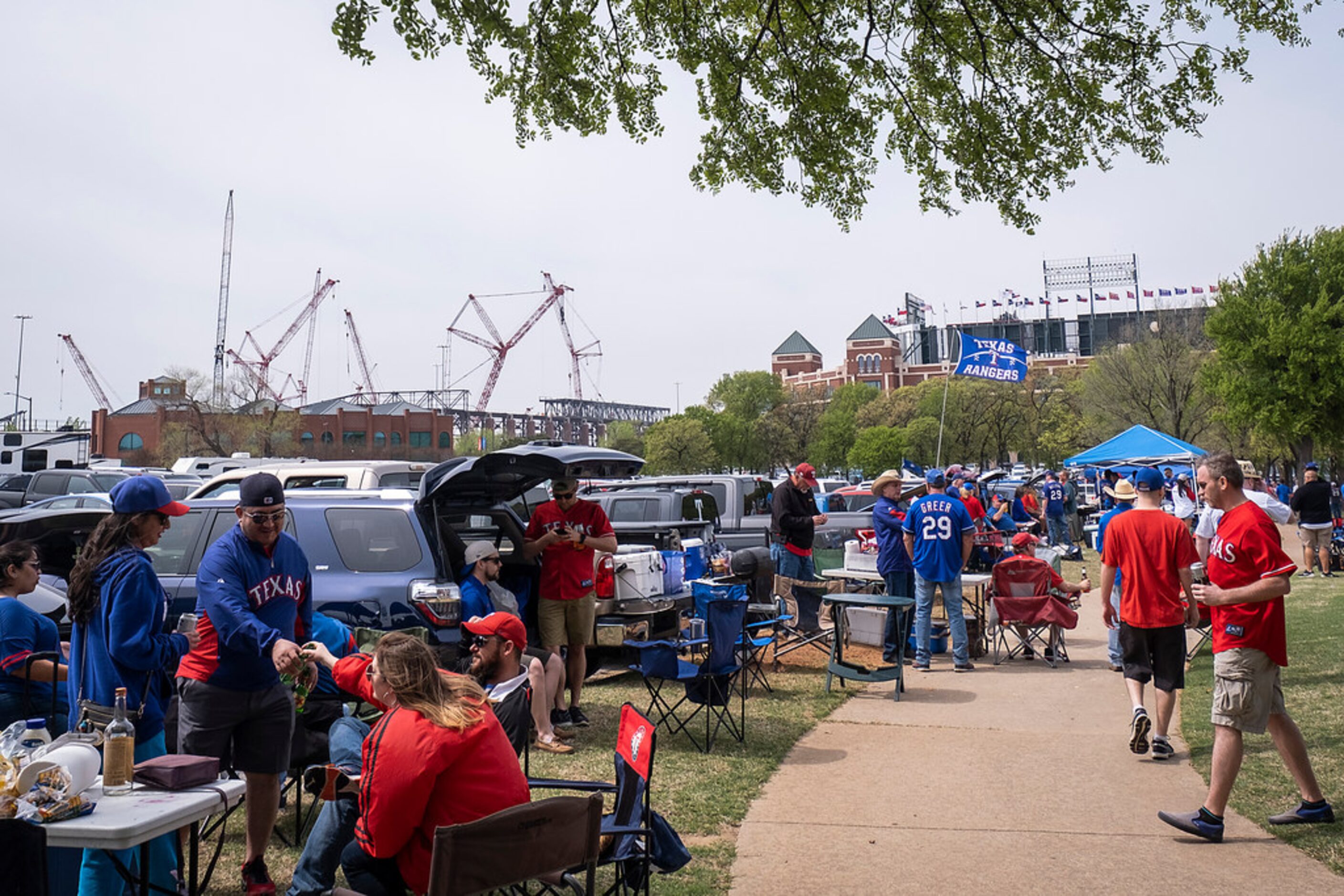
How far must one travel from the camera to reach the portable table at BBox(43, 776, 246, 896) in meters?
3.02

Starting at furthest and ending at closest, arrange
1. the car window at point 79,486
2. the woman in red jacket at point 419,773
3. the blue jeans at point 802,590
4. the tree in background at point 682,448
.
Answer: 1. the tree in background at point 682,448
2. the car window at point 79,486
3. the blue jeans at point 802,590
4. the woman in red jacket at point 419,773

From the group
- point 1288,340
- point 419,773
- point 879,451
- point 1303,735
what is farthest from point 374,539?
point 879,451

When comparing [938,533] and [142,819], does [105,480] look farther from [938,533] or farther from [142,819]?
[142,819]

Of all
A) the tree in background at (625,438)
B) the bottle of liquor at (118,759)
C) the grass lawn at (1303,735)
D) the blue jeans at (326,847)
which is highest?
the tree in background at (625,438)

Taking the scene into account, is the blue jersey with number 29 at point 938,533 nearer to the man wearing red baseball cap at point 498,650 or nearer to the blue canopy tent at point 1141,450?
the man wearing red baseball cap at point 498,650

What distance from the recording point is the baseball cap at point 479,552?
23.7 feet

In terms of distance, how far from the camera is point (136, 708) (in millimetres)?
4156

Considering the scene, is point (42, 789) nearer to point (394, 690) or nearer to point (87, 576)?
point (394, 690)

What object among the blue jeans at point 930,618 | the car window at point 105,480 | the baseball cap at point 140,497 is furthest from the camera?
the car window at point 105,480

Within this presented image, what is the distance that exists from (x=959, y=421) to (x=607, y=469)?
54590 mm

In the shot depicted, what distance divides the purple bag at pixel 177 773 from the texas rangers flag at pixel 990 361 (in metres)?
23.5

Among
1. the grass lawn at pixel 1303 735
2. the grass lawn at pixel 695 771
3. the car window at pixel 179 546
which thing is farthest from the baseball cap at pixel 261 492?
the grass lawn at pixel 1303 735

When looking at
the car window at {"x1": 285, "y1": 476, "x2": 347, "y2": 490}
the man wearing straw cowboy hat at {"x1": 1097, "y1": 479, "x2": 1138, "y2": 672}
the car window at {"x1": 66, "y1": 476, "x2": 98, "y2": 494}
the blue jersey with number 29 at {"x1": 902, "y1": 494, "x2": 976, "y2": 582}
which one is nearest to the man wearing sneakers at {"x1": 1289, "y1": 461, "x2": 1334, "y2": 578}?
the man wearing straw cowboy hat at {"x1": 1097, "y1": 479, "x2": 1138, "y2": 672}

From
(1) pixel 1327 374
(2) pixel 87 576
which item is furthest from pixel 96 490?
(1) pixel 1327 374
